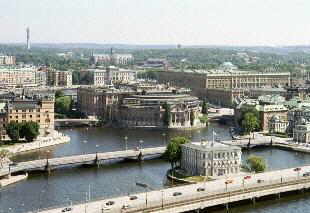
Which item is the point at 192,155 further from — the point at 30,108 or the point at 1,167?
the point at 30,108

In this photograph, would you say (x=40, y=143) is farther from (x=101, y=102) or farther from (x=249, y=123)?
(x=101, y=102)

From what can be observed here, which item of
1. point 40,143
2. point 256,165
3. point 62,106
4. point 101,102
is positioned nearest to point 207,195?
point 256,165

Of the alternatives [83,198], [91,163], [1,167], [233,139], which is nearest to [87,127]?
[233,139]

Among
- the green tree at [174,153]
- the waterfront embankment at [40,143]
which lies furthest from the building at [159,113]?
the green tree at [174,153]

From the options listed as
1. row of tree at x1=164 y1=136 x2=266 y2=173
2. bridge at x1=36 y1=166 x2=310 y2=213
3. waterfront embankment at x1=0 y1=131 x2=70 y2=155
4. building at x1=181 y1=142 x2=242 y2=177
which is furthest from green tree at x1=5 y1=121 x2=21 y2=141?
bridge at x1=36 y1=166 x2=310 y2=213

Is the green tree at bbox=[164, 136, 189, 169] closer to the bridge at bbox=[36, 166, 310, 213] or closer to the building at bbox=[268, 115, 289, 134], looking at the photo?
the bridge at bbox=[36, 166, 310, 213]
